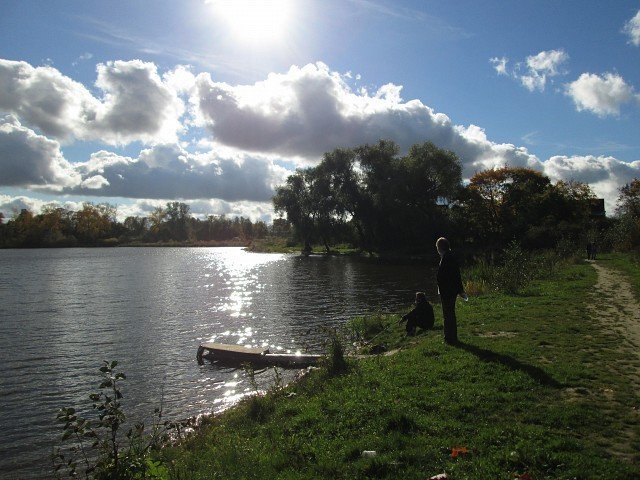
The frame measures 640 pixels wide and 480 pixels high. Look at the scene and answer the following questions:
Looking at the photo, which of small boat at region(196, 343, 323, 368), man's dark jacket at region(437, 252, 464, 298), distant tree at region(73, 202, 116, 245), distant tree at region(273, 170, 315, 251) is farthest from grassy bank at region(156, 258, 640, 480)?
distant tree at region(73, 202, 116, 245)

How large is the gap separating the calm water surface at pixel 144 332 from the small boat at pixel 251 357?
619 millimetres

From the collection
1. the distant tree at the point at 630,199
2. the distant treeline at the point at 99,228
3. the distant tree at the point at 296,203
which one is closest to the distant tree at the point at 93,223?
the distant treeline at the point at 99,228

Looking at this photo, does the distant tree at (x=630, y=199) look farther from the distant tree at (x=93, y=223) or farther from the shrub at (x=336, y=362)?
the distant tree at (x=93, y=223)

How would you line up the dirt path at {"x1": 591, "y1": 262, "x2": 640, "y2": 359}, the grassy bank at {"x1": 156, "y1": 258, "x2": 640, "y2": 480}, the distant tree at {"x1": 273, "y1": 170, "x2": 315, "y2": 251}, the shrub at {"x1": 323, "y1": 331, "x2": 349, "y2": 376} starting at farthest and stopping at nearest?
the distant tree at {"x1": 273, "y1": 170, "x2": 315, "y2": 251}
the dirt path at {"x1": 591, "y1": 262, "x2": 640, "y2": 359}
the shrub at {"x1": 323, "y1": 331, "x2": 349, "y2": 376}
the grassy bank at {"x1": 156, "y1": 258, "x2": 640, "y2": 480}

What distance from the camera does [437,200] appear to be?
66.4 metres

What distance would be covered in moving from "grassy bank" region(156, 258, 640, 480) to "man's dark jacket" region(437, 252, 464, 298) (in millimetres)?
1317

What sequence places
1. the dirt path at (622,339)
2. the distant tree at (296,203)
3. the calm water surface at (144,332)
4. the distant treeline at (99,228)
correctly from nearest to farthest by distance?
1. the dirt path at (622,339)
2. the calm water surface at (144,332)
3. the distant tree at (296,203)
4. the distant treeline at (99,228)

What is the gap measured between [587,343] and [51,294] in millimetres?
34433

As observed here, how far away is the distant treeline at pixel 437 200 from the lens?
62.0 metres

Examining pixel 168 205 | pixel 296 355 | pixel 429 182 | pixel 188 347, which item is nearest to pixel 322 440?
pixel 296 355

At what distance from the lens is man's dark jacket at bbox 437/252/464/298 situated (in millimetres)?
10944

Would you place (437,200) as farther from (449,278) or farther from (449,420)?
(449,420)

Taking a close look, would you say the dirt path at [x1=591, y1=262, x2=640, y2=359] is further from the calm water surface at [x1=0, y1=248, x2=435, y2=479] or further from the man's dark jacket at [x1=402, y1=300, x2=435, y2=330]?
the calm water surface at [x1=0, y1=248, x2=435, y2=479]

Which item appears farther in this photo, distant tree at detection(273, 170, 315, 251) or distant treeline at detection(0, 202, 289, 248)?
distant treeline at detection(0, 202, 289, 248)
